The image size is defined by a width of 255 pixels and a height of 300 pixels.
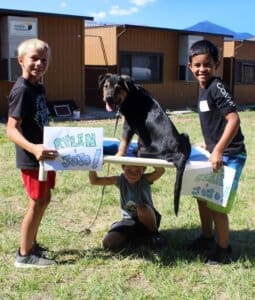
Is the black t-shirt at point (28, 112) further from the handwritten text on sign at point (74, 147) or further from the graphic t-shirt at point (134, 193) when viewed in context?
the graphic t-shirt at point (134, 193)

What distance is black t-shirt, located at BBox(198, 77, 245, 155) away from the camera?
3.47m

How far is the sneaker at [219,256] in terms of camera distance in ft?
12.6

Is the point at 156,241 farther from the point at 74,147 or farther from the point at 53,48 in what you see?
the point at 53,48

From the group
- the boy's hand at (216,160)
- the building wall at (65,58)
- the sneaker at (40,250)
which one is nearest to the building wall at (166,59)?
the building wall at (65,58)

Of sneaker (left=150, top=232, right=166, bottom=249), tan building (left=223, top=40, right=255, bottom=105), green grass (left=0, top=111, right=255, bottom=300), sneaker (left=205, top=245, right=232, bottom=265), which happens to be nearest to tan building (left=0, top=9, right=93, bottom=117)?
tan building (left=223, top=40, right=255, bottom=105)

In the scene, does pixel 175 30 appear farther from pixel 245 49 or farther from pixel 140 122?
pixel 140 122

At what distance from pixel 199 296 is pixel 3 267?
153 centimetres

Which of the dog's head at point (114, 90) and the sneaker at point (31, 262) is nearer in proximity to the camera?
the dog's head at point (114, 90)

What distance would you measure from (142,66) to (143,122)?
16.3m

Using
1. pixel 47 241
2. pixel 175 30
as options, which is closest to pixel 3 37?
pixel 175 30

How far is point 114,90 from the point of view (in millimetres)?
3570

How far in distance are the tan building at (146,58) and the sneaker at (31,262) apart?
1504cm

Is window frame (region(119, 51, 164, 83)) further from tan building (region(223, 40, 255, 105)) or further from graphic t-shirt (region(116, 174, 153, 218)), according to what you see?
graphic t-shirt (region(116, 174, 153, 218))

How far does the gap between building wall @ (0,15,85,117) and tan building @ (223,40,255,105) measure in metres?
8.99
